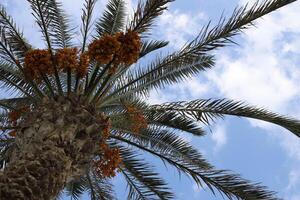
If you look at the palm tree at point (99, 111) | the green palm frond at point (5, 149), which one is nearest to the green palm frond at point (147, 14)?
the palm tree at point (99, 111)

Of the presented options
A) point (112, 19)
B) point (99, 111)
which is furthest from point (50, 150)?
point (112, 19)

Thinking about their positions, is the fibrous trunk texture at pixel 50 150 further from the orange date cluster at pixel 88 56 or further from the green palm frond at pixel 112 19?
the green palm frond at pixel 112 19

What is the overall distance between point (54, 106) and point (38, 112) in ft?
0.83

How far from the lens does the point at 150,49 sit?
35.3 feet

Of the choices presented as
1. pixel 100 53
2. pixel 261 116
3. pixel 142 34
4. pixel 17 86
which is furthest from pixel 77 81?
pixel 261 116

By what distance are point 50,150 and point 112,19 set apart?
517cm

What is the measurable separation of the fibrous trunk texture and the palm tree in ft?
0.05

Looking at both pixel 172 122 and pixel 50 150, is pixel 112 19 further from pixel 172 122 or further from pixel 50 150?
pixel 50 150

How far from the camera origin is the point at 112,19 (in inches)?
465

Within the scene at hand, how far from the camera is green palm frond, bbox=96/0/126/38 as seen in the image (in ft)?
38.0

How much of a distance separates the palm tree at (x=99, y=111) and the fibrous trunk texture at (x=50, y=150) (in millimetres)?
14

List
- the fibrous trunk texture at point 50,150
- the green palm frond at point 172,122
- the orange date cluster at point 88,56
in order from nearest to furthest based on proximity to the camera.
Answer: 1. the fibrous trunk texture at point 50,150
2. the orange date cluster at point 88,56
3. the green palm frond at point 172,122

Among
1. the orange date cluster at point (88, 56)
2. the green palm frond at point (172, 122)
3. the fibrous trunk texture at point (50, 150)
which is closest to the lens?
the fibrous trunk texture at point (50, 150)

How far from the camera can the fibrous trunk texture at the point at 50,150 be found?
655 centimetres
